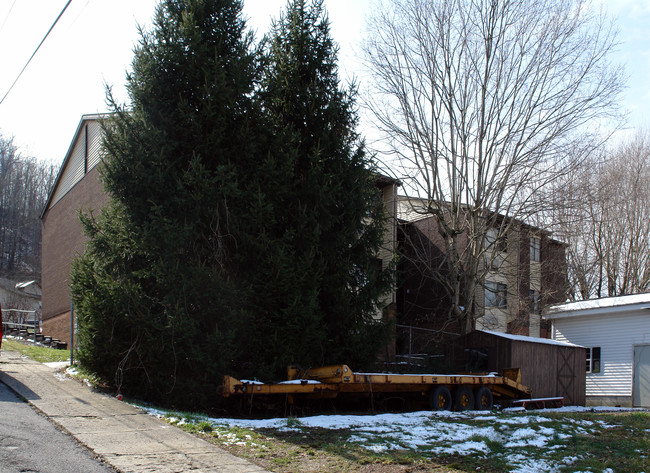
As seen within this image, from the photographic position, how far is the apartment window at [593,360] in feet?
84.2

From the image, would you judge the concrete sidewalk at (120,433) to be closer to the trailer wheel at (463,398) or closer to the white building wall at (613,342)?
the trailer wheel at (463,398)

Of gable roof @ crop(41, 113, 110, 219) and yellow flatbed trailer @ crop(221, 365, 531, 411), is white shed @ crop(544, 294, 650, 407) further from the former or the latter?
gable roof @ crop(41, 113, 110, 219)

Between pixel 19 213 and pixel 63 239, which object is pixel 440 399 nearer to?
pixel 63 239

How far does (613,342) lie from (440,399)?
14.2 m

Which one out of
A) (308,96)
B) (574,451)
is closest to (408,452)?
(574,451)

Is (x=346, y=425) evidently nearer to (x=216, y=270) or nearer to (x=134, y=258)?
(x=216, y=270)

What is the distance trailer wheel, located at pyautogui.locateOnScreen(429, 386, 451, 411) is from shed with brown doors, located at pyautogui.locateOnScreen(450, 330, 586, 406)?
5.07m

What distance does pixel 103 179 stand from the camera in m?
12.5

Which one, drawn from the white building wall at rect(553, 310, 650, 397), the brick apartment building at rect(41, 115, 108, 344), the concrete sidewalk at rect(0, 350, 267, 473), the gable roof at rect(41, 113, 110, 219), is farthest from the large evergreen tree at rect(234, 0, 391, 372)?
the white building wall at rect(553, 310, 650, 397)

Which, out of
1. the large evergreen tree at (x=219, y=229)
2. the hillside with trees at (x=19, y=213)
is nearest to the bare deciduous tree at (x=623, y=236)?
the large evergreen tree at (x=219, y=229)

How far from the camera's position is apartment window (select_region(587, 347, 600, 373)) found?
84.2 feet

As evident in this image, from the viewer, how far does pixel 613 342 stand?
25.0 meters

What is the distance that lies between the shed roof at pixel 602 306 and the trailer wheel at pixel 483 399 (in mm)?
10799

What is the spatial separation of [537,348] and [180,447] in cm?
1653
